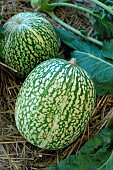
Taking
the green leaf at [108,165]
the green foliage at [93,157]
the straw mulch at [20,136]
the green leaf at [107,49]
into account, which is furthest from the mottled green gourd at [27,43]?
the green leaf at [108,165]

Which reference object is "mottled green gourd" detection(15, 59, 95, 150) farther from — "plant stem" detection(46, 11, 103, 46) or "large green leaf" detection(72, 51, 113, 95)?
"plant stem" detection(46, 11, 103, 46)

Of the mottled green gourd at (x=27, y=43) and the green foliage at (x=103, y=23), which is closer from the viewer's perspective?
the mottled green gourd at (x=27, y=43)

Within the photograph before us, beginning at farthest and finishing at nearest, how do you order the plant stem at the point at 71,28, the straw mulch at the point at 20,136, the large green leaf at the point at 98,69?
the plant stem at the point at 71,28 → the large green leaf at the point at 98,69 → the straw mulch at the point at 20,136

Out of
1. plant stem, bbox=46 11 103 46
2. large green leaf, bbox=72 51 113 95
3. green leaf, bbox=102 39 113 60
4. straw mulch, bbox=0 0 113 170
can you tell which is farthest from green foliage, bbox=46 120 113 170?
plant stem, bbox=46 11 103 46

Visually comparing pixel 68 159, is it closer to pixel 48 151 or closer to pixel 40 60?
pixel 48 151

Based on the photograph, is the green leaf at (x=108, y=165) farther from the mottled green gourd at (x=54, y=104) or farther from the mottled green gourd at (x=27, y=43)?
the mottled green gourd at (x=27, y=43)

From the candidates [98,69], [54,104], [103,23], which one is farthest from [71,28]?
[54,104]

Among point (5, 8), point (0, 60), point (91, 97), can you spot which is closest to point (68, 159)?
point (91, 97)

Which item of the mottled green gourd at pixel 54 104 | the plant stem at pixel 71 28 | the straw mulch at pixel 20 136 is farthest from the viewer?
the plant stem at pixel 71 28
